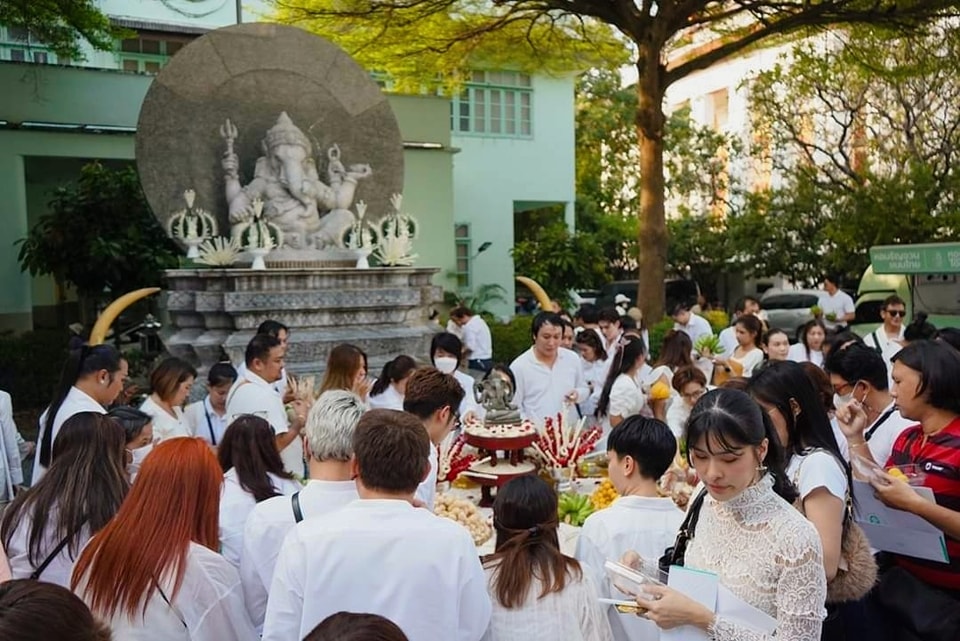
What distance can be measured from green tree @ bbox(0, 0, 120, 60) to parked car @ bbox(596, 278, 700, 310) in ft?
47.6

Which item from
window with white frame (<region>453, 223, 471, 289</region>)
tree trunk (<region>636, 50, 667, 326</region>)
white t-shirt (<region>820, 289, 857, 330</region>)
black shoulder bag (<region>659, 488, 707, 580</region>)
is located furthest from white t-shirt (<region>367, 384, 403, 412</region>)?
window with white frame (<region>453, 223, 471, 289</region>)

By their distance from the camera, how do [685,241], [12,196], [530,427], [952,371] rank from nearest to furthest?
[952,371] < [530,427] < [12,196] < [685,241]

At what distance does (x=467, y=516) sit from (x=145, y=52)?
14.9 metres

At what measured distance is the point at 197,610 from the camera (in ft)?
7.79

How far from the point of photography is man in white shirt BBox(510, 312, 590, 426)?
579 cm

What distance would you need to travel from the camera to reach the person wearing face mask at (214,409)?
5.23 metres

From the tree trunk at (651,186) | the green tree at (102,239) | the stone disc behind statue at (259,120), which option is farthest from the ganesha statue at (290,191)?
the tree trunk at (651,186)

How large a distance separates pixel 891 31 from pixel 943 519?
13.0 metres

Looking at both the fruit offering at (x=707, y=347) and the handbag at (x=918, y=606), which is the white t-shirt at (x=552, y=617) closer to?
the handbag at (x=918, y=606)

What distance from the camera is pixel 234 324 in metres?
10.0

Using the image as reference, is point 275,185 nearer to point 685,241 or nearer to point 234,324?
point 234,324

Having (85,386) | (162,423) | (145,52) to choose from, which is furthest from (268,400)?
(145,52)

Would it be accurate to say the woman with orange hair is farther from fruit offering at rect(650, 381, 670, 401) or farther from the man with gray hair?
fruit offering at rect(650, 381, 670, 401)

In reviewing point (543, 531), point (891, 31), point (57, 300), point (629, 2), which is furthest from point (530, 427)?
point (57, 300)
